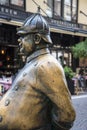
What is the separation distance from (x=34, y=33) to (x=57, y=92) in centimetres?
44

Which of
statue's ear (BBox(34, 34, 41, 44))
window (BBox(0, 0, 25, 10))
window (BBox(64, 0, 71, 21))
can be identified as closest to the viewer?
statue's ear (BBox(34, 34, 41, 44))

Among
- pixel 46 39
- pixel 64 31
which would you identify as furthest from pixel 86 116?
pixel 64 31

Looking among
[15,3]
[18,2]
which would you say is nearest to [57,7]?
[18,2]

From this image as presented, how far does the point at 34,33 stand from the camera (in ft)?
9.63

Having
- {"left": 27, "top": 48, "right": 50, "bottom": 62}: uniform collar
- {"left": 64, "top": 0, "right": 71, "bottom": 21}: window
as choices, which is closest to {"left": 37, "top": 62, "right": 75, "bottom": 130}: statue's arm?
{"left": 27, "top": 48, "right": 50, "bottom": 62}: uniform collar

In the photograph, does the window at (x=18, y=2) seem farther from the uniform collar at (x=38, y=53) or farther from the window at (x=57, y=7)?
the uniform collar at (x=38, y=53)

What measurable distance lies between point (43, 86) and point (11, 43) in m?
21.1

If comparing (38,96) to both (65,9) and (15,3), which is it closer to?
(15,3)

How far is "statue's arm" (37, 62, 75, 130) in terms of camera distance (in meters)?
2.73

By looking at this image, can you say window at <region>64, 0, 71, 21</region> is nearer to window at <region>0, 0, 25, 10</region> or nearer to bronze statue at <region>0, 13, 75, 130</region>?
window at <region>0, 0, 25, 10</region>

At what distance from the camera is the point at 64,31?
2534cm

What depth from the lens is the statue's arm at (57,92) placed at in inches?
108

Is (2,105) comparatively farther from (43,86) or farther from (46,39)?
(46,39)

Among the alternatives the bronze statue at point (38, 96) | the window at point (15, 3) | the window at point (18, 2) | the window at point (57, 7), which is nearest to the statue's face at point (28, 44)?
the bronze statue at point (38, 96)
